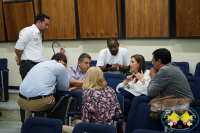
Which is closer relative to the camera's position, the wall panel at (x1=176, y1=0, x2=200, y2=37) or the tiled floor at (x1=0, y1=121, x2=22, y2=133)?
the tiled floor at (x1=0, y1=121, x2=22, y2=133)

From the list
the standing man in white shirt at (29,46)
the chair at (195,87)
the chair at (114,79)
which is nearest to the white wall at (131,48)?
the chair at (114,79)

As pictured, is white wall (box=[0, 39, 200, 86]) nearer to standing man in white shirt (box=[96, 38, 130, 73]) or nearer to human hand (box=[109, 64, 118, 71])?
standing man in white shirt (box=[96, 38, 130, 73])

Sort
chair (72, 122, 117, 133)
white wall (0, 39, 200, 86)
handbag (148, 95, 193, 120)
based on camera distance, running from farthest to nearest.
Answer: white wall (0, 39, 200, 86)
handbag (148, 95, 193, 120)
chair (72, 122, 117, 133)

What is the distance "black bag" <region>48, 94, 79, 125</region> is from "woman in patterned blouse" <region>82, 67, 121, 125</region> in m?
0.41

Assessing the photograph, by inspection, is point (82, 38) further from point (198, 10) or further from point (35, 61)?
point (198, 10)

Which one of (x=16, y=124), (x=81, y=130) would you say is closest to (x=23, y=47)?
(x=16, y=124)

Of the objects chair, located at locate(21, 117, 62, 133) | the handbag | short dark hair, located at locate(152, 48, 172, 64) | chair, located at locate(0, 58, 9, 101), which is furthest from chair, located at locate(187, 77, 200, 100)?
chair, located at locate(0, 58, 9, 101)

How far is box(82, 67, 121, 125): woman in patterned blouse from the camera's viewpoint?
9.44ft

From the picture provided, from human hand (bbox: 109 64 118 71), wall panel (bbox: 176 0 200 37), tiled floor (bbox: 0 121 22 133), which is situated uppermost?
wall panel (bbox: 176 0 200 37)

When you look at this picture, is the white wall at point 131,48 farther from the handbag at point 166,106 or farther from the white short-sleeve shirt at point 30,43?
the handbag at point 166,106

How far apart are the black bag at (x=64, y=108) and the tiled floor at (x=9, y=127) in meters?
1.59

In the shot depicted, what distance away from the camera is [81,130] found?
2.15m

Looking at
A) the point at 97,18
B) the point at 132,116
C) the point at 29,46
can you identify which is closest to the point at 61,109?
the point at 132,116

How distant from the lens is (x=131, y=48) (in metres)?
5.94
